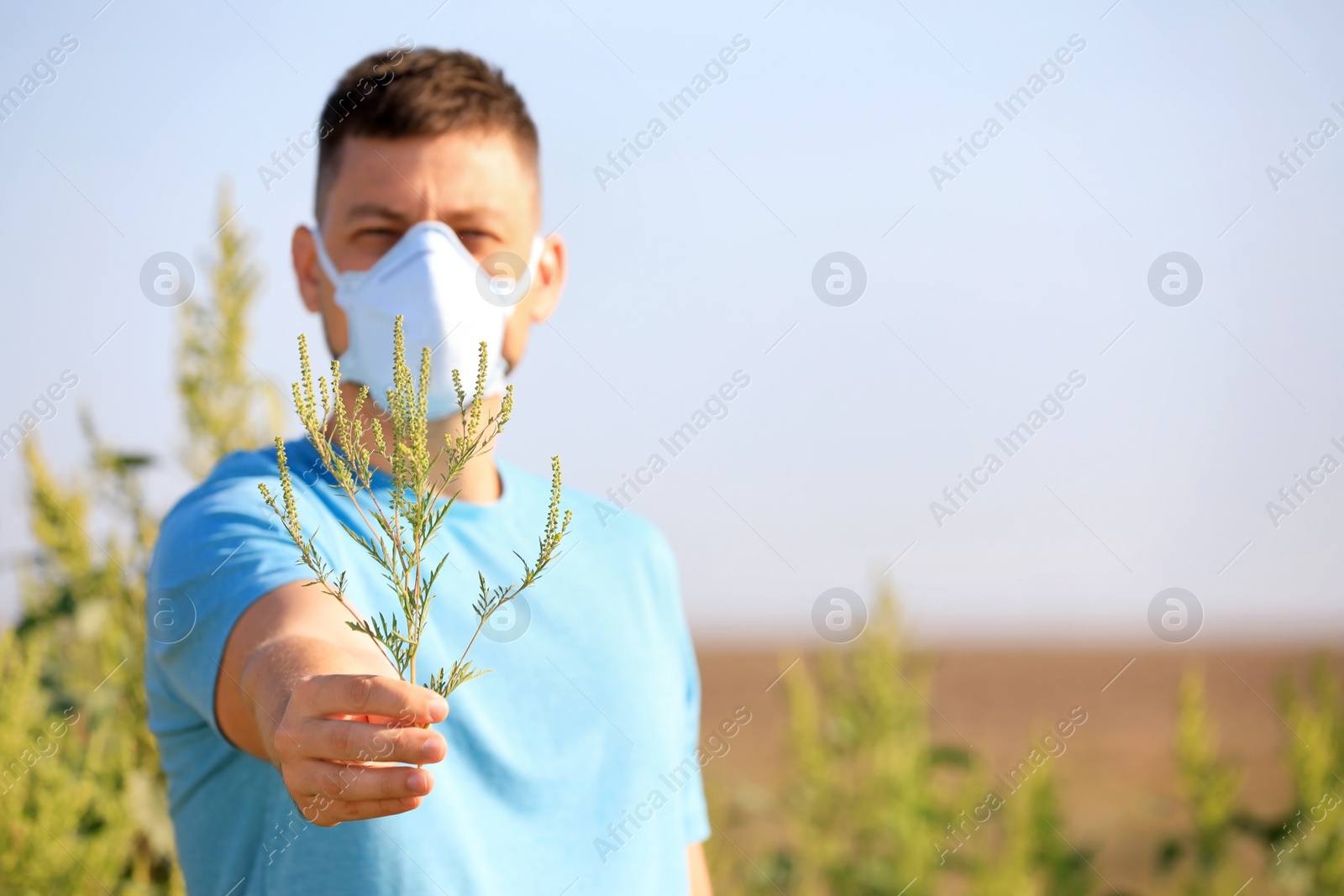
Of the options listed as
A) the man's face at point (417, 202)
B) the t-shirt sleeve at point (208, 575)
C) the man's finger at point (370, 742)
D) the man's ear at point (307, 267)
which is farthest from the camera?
the man's ear at point (307, 267)

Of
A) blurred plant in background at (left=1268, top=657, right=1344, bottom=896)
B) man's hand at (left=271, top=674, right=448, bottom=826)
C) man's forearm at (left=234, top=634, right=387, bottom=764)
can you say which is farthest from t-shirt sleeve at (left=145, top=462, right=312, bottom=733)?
blurred plant in background at (left=1268, top=657, right=1344, bottom=896)

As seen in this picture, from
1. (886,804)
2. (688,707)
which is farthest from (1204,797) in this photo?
(688,707)

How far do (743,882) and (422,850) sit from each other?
4469 mm

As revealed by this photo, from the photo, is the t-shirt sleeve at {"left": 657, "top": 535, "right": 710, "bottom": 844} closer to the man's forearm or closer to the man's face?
the man's face

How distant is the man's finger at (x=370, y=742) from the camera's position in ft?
3.66

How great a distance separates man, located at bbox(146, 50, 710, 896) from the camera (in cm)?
184

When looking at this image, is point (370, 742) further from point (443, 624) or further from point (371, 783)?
point (443, 624)

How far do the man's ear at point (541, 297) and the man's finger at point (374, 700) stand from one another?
1389mm

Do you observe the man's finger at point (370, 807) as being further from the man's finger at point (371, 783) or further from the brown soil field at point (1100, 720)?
the brown soil field at point (1100, 720)

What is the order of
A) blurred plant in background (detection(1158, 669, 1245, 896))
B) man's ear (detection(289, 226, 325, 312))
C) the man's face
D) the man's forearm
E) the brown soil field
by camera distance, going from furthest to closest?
the brown soil field, blurred plant in background (detection(1158, 669, 1245, 896)), man's ear (detection(289, 226, 325, 312)), the man's face, the man's forearm

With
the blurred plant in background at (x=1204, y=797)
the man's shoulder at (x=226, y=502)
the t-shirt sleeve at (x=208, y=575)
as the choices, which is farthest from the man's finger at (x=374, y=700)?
the blurred plant in background at (x=1204, y=797)

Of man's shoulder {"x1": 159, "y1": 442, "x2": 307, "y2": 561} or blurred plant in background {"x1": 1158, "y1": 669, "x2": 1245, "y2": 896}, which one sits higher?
man's shoulder {"x1": 159, "y1": 442, "x2": 307, "y2": 561}

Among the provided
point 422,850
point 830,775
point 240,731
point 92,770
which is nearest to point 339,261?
point 240,731

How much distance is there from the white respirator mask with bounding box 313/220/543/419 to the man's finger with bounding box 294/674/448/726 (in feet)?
3.13
